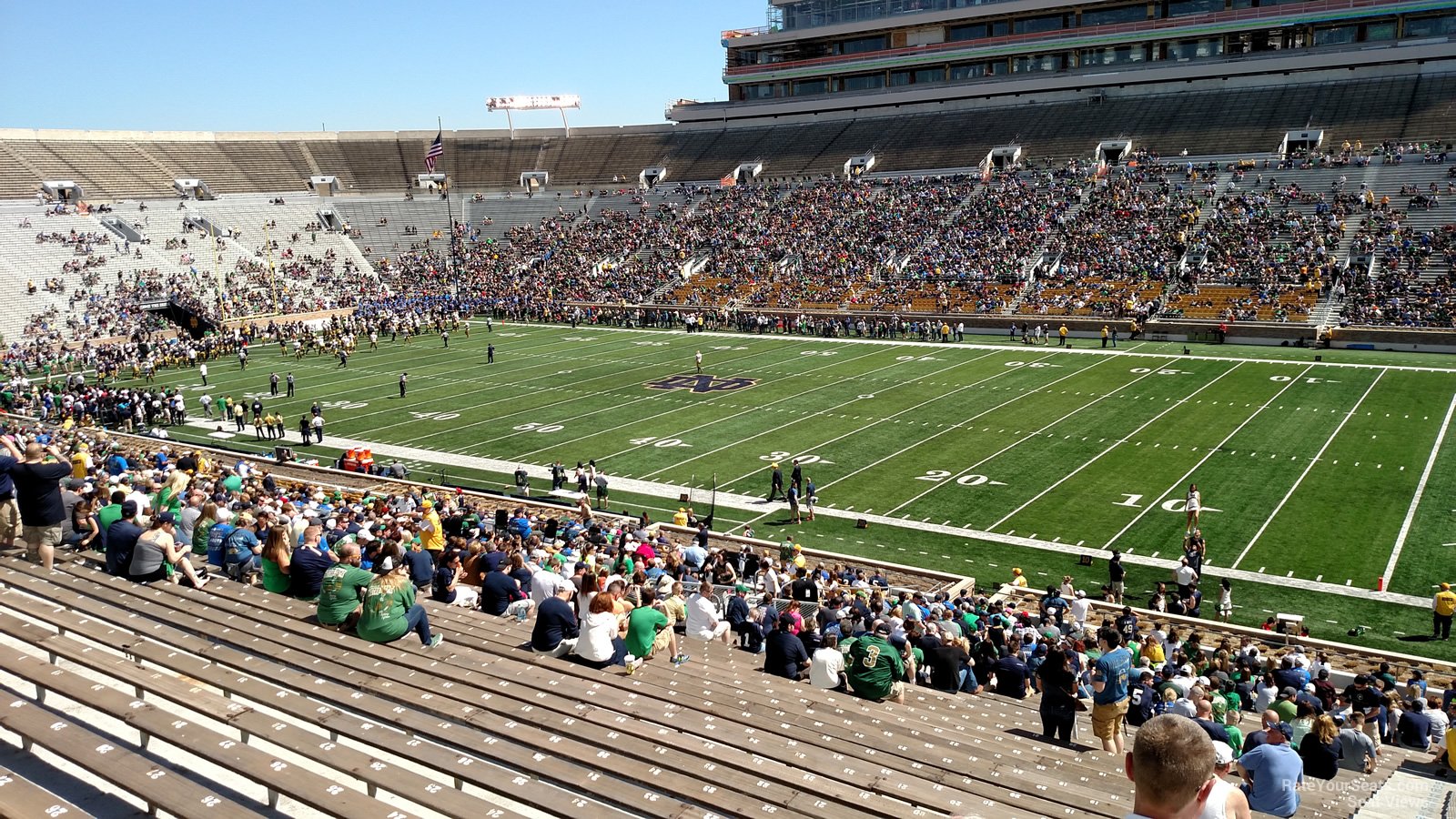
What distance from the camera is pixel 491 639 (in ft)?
30.0

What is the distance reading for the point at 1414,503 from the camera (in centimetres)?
Result: 2269

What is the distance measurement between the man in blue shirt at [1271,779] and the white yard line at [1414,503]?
13.6 m

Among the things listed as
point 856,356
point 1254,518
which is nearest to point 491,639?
point 1254,518

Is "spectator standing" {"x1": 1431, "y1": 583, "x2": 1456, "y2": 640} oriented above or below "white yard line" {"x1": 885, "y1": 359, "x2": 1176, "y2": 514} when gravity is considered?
below

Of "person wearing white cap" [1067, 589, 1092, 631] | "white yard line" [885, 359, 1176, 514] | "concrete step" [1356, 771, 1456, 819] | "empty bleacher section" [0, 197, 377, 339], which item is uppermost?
"empty bleacher section" [0, 197, 377, 339]

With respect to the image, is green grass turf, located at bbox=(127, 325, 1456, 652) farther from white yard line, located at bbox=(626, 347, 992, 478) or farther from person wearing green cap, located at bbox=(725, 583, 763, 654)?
A: person wearing green cap, located at bbox=(725, 583, 763, 654)

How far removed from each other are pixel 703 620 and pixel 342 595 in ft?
13.5

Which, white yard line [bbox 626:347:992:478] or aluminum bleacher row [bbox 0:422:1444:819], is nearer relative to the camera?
aluminum bleacher row [bbox 0:422:1444:819]

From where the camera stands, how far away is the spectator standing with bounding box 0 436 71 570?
999cm

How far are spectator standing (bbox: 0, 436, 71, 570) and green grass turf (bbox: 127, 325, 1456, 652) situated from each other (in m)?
14.5

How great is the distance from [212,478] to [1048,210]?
160 feet

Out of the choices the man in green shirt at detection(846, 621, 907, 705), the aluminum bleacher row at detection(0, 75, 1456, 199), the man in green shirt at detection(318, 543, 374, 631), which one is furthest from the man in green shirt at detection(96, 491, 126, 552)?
the aluminum bleacher row at detection(0, 75, 1456, 199)

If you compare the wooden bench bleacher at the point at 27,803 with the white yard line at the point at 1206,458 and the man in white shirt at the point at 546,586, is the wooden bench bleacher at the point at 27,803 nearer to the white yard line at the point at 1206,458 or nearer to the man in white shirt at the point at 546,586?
the man in white shirt at the point at 546,586

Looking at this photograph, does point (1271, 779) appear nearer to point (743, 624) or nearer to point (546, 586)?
point (743, 624)
